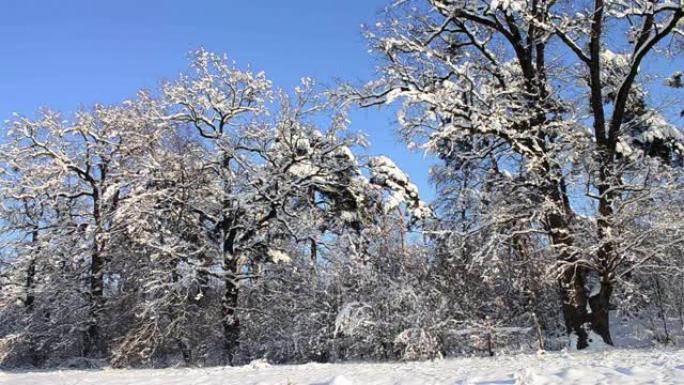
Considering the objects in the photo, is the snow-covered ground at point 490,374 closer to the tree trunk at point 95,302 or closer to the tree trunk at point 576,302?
the tree trunk at point 576,302

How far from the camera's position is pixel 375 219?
65.9 ft

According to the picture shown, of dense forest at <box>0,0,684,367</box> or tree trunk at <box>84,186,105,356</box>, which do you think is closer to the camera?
dense forest at <box>0,0,684,367</box>

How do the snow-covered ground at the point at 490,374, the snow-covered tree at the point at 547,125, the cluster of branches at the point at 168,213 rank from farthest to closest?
1. the cluster of branches at the point at 168,213
2. the snow-covered tree at the point at 547,125
3. the snow-covered ground at the point at 490,374

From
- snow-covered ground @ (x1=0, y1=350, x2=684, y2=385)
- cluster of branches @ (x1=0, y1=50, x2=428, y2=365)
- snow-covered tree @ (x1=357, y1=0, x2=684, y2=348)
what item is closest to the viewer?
snow-covered ground @ (x1=0, y1=350, x2=684, y2=385)

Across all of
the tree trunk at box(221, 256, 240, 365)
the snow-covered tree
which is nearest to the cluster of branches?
the tree trunk at box(221, 256, 240, 365)

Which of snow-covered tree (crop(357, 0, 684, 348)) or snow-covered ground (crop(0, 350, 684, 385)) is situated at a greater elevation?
snow-covered tree (crop(357, 0, 684, 348))

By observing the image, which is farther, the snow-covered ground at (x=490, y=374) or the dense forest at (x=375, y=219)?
the dense forest at (x=375, y=219)

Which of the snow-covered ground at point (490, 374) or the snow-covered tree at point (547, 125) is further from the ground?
the snow-covered tree at point (547, 125)

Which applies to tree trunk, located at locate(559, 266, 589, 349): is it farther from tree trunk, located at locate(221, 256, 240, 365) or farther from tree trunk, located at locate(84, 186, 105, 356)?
tree trunk, located at locate(84, 186, 105, 356)

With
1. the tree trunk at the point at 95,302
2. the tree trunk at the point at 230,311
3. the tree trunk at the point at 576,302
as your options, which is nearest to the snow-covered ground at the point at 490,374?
the tree trunk at the point at 576,302

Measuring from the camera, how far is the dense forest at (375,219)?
13.4 m

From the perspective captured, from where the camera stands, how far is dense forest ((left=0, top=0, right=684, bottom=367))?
13.4 metres

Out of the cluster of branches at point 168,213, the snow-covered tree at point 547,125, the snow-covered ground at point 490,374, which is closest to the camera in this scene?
the snow-covered ground at point 490,374

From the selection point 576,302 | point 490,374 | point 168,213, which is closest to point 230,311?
point 168,213
